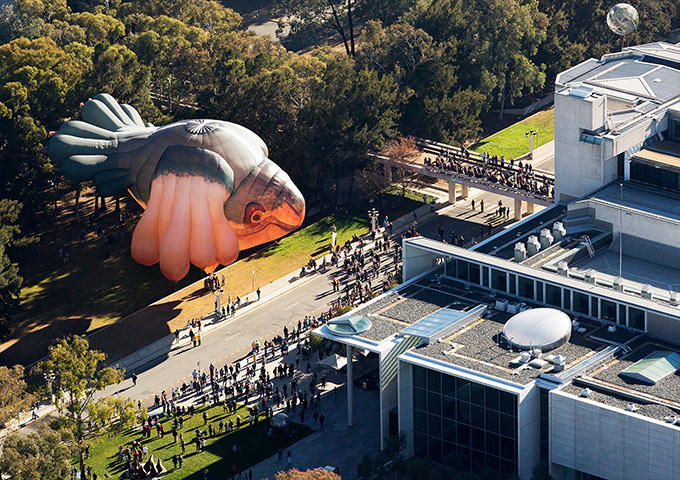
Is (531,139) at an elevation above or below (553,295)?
below

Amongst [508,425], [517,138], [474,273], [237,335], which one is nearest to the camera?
[508,425]

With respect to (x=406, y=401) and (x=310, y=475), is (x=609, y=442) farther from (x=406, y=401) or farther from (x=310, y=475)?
(x=310, y=475)

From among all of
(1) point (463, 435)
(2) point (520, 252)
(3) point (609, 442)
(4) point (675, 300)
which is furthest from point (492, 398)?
(2) point (520, 252)

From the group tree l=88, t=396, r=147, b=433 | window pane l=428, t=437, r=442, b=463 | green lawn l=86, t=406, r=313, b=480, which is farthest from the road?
window pane l=428, t=437, r=442, b=463

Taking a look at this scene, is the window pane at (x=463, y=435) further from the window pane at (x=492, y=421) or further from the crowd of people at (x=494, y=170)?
the crowd of people at (x=494, y=170)

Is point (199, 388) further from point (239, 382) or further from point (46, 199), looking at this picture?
point (46, 199)

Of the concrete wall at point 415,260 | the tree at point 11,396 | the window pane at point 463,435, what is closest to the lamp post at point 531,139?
the concrete wall at point 415,260
